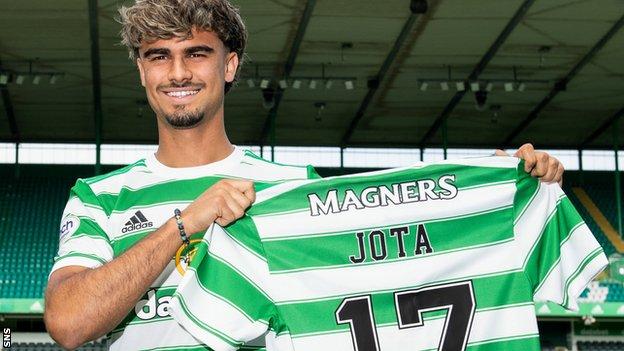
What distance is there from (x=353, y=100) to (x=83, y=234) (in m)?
18.1

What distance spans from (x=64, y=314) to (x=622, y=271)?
1998 centimetres

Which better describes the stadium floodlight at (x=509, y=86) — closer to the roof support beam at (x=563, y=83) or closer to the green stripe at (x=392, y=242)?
the roof support beam at (x=563, y=83)

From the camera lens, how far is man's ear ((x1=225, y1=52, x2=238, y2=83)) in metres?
3.85

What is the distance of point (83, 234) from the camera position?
11.9 ft

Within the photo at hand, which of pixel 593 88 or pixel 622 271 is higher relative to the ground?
pixel 593 88

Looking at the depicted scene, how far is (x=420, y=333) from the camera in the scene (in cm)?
378

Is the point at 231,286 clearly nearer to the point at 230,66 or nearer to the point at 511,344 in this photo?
the point at 230,66

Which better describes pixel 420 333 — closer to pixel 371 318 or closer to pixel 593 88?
pixel 371 318

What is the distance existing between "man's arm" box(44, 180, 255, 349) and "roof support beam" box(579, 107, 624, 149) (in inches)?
813

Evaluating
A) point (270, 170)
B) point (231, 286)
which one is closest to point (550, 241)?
point (270, 170)

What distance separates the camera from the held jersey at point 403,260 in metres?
3.68

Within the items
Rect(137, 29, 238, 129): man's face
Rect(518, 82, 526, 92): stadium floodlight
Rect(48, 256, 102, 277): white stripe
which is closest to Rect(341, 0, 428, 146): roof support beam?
Rect(518, 82, 526, 92): stadium floodlight

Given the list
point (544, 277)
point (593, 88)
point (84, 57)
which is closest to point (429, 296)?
point (544, 277)

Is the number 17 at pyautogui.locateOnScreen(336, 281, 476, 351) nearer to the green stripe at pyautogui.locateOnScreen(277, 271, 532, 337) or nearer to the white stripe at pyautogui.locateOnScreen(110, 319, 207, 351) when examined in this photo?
the green stripe at pyautogui.locateOnScreen(277, 271, 532, 337)
